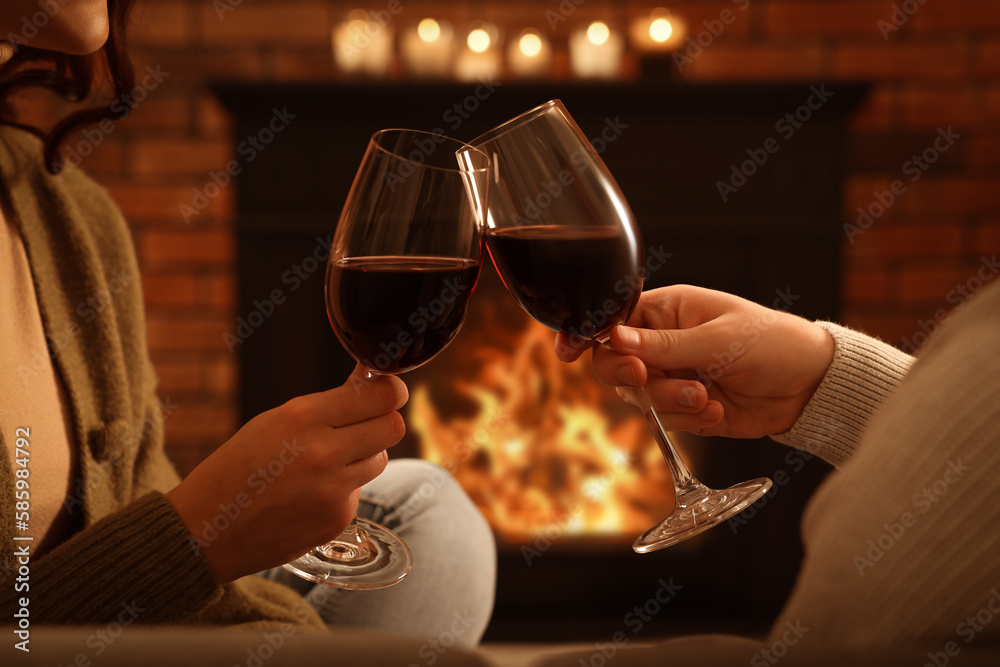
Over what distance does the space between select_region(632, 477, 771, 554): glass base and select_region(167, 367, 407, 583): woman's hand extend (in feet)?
0.79

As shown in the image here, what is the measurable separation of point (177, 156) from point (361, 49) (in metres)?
0.60

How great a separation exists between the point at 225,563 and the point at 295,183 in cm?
135

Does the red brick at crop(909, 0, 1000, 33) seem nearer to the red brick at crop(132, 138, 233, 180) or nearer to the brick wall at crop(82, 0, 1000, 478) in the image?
the brick wall at crop(82, 0, 1000, 478)

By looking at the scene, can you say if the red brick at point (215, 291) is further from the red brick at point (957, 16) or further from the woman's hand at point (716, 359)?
the red brick at point (957, 16)

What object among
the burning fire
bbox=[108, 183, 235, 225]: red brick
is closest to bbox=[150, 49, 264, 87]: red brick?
bbox=[108, 183, 235, 225]: red brick

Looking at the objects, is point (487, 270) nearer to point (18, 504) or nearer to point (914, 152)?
point (914, 152)

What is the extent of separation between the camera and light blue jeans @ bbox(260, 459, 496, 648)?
3.08 ft

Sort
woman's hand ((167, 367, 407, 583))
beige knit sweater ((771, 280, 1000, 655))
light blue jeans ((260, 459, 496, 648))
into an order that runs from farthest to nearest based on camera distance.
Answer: light blue jeans ((260, 459, 496, 648)) < woman's hand ((167, 367, 407, 583)) < beige knit sweater ((771, 280, 1000, 655))

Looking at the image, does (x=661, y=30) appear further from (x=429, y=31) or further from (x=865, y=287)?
(x=865, y=287)

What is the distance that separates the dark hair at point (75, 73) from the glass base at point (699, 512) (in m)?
0.86

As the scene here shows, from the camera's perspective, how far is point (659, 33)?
6.29 ft

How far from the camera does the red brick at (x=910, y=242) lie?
84.6 inches

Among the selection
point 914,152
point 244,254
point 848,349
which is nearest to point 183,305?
point 244,254

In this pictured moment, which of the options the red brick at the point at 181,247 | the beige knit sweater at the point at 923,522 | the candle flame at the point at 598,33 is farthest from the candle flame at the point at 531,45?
the beige knit sweater at the point at 923,522
